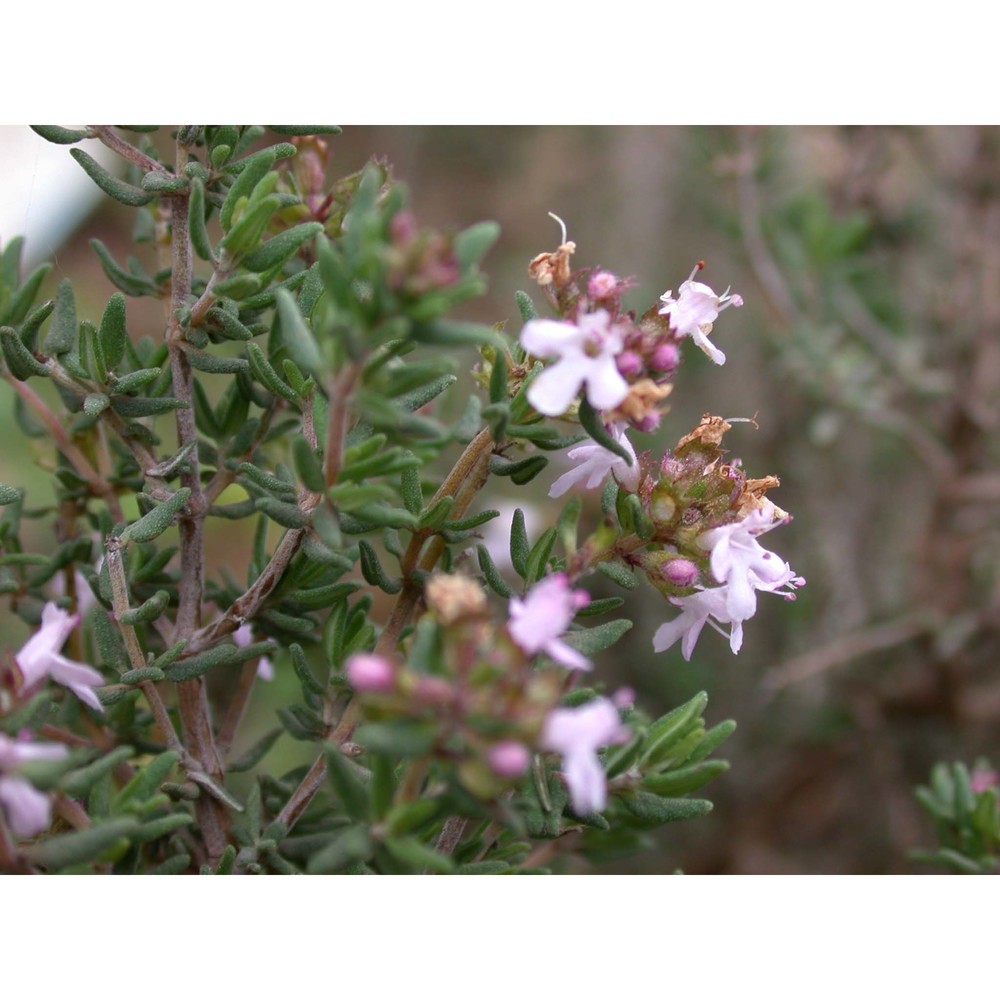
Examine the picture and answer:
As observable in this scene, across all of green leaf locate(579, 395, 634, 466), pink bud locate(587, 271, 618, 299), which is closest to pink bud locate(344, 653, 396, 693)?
green leaf locate(579, 395, 634, 466)

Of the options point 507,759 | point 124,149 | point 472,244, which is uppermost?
point 124,149

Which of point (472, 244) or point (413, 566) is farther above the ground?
point (472, 244)

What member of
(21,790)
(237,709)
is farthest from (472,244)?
(237,709)

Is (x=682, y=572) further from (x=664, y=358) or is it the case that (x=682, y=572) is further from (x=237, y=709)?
(x=237, y=709)

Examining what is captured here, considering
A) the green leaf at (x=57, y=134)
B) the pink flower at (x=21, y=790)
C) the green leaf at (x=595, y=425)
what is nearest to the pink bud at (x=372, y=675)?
the pink flower at (x=21, y=790)

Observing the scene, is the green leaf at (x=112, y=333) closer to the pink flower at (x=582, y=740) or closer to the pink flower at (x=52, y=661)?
the pink flower at (x=52, y=661)

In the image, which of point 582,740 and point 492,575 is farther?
point 492,575

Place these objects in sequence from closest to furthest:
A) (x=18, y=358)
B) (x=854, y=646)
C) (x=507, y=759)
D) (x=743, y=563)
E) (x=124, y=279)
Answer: (x=507, y=759)
(x=743, y=563)
(x=18, y=358)
(x=124, y=279)
(x=854, y=646)
